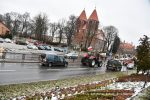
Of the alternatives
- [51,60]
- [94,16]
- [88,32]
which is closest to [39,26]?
[88,32]

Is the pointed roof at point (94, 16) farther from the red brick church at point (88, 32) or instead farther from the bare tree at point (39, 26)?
the bare tree at point (39, 26)

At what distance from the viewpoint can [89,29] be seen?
380ft

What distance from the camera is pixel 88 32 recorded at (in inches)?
4459

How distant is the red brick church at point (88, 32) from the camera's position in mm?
114325

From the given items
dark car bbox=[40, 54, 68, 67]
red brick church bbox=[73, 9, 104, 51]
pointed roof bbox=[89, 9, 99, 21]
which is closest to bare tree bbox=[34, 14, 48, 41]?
red brick church bbox=[73, 9, 104, 51]

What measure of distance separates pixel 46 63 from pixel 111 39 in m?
101

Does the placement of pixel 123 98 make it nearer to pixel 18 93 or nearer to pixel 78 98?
pixel 78 98

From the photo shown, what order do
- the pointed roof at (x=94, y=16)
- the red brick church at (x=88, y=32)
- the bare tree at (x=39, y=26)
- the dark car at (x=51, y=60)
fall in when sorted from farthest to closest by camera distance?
1. the pointed roof at (x=94, y=16)
2. the red brick church at (x=88, y=32)
3. the bare tree at (x=39, y=26)
4. the dark car at (x=51, y=60)

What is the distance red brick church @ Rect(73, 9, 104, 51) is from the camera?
114m

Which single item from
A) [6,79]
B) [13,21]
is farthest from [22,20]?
[6,79]

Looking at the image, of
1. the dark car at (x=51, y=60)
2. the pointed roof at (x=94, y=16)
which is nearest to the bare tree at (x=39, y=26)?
the pointed roof at (x=94, y=16)

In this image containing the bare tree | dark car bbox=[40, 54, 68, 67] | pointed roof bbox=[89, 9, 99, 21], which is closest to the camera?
dark car bbox=[40, 54, 68, 67]

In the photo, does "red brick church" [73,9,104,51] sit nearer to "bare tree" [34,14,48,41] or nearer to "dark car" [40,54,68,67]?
"bare tree" [34,14,48,41]

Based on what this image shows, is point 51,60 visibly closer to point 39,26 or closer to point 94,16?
point 39,26
